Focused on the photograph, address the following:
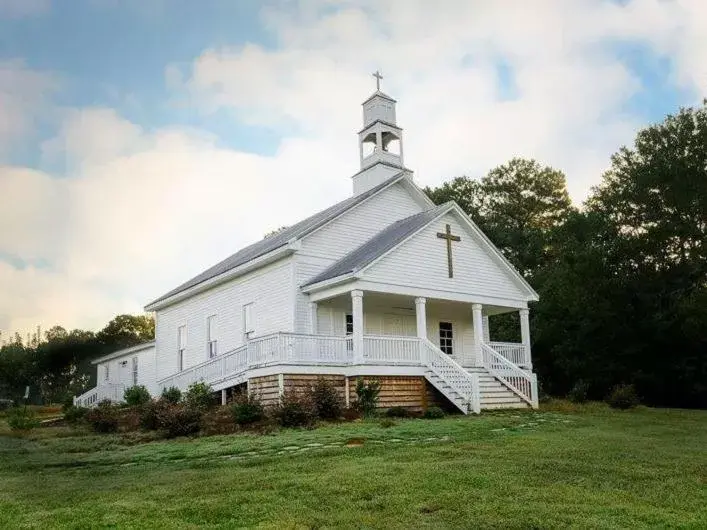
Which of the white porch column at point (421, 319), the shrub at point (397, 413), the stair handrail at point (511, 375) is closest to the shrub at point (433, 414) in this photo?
the shrub at point (397, 413)

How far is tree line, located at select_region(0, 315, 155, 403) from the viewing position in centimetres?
5988

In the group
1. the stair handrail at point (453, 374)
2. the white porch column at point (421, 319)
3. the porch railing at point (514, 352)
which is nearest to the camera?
the stair handrail at point (453, 374)

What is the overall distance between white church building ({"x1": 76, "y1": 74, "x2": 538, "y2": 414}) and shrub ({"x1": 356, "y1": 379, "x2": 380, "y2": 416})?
51 centimetres

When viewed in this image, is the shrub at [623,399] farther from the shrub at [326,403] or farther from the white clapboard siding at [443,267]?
the shrub at [326,403]

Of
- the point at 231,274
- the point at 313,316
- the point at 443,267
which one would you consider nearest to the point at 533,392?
the point at 443,267

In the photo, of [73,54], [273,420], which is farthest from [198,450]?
[73,54]

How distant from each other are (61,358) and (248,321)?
1794 inches

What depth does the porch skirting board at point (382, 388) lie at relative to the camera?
20.2 metres

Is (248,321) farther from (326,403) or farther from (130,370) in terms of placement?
(130,370)

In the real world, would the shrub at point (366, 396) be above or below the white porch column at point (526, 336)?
below

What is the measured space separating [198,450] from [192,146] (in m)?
9.21

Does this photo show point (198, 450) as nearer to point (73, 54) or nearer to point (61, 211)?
point (61, 211)

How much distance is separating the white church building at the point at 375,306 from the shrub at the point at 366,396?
513 mm

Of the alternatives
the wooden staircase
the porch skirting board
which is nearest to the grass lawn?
the porch skirting board
